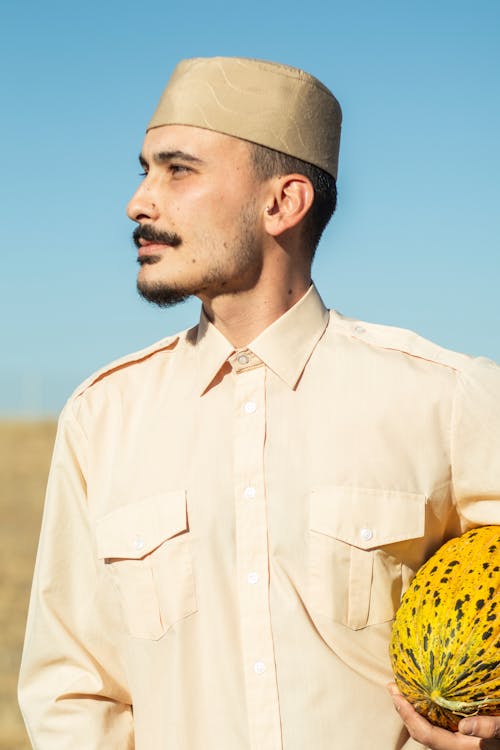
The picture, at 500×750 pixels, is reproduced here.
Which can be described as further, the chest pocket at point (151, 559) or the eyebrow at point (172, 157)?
the eyebrow at point (172, 157)

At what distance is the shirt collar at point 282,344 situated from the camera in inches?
115

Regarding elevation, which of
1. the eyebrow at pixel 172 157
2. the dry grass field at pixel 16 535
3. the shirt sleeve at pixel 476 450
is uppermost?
the eyebrow at pixel 172 157

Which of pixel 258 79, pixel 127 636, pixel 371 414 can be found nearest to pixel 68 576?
pixel 127 636

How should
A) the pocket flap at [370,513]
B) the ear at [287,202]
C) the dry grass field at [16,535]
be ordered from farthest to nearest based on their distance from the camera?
the dry grass field at [16,535] → the ear at [287,202] → the pocket flap at [370,513]

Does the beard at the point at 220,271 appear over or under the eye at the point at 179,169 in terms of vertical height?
under

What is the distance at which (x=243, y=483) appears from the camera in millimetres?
2805

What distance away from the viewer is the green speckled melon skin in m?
2.53

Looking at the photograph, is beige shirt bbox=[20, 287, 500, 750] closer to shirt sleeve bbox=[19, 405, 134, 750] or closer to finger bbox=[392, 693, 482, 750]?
shirt sleeve bbox=[19, 405, 134, 750]

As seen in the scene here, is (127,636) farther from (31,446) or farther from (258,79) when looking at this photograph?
(31,446)

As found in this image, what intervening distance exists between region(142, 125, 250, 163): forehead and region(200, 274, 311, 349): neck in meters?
0.34

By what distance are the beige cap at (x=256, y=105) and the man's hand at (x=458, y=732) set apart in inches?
56.5

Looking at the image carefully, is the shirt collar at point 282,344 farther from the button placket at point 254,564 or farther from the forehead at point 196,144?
the forehead at point 196,144

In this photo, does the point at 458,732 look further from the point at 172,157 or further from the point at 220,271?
the point at 172,157

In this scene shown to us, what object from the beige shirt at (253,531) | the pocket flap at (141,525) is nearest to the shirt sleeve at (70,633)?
the beige shirt at (253,531)
